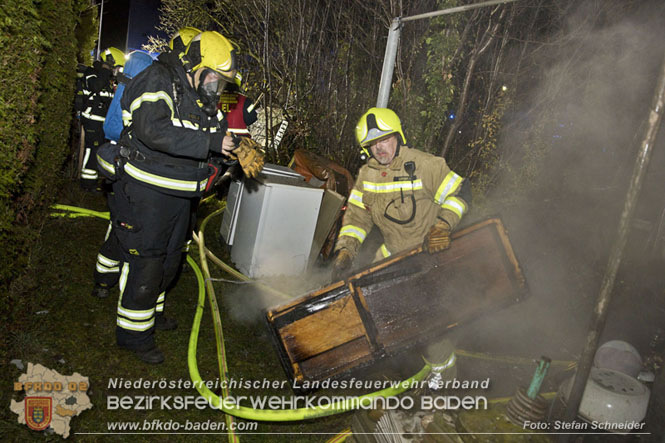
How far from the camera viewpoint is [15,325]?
3.15 meters

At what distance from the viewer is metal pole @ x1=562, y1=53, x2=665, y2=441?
76.8 inches

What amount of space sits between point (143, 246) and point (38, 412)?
1.24 m

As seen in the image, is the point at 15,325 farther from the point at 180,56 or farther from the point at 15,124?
the point at 180,56

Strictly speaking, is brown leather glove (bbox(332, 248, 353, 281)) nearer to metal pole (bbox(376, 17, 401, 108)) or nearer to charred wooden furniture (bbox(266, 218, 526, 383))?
charred wooden furniture (bbox(266, 218, 526, 383))

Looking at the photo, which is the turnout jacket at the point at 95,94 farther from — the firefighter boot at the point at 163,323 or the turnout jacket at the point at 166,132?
the firefighter boot at the point at 163,323

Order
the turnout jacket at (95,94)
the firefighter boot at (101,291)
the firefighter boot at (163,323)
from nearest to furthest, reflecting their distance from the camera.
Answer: the firefighter boot at (163,323) → the firefighter boot at (101,291) → the turnout jacket at (95,94)

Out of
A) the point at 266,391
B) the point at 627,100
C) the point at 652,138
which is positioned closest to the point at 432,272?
the point at 652,138

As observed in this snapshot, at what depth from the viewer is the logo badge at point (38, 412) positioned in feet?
8.08

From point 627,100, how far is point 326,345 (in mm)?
6671

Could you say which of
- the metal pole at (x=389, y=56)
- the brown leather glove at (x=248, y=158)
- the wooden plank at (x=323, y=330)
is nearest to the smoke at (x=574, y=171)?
the wooden plank at (x=323, y=330)

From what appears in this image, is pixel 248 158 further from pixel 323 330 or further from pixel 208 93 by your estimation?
pixel 323 330

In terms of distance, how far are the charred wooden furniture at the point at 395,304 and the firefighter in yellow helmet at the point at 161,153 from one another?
1.15m

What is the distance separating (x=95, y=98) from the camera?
6.29 meters

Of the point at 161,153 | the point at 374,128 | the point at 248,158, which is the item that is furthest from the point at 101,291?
the point at 374,128
